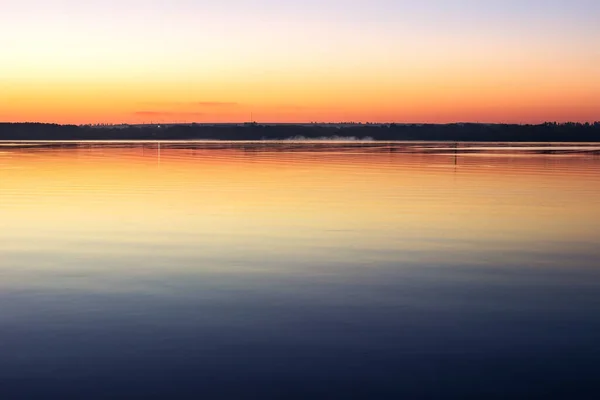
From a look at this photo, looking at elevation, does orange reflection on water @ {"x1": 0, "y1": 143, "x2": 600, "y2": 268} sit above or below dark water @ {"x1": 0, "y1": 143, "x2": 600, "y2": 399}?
above

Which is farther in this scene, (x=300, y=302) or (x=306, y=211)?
(x=306, y=211)

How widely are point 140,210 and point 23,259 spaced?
34.4 ft

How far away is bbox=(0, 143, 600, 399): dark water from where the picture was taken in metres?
9.31

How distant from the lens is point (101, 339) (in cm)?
1094

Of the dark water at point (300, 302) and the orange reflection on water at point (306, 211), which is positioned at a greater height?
the orange reflection on water at point (306, 211)

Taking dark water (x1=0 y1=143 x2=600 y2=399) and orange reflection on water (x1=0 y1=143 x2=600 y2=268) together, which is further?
orange reflection on water (x1=0 y1=143 x2=600 y2=268)

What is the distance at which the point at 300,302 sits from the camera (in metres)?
13.2

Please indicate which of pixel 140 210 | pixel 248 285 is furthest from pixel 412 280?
pixel 140 210

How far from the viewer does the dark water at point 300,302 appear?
9.31m

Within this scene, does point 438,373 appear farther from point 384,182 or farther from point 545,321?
point 384,182

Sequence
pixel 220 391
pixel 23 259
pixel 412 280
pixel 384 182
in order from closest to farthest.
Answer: pixel 220 391 → pixel 412 280 → pixel 23 259 → pixel 384 182

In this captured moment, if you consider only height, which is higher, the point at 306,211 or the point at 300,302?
the point at 306,211

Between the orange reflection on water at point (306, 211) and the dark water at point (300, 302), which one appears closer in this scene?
the dark water at point (300, 302)

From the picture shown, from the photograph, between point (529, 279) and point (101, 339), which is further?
point (529, 279)
